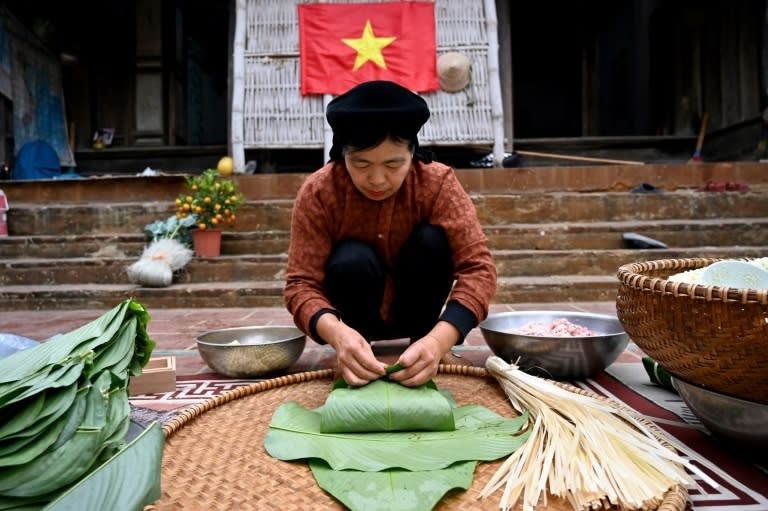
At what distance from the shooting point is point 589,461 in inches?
37.1

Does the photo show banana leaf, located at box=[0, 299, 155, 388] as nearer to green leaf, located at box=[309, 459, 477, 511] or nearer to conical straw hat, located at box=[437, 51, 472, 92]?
green leaf, located at box=[309, 459, 477, 511]

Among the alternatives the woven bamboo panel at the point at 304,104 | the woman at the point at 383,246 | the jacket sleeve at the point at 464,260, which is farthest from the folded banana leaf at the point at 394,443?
A: the woven bamboo panel at the point at 304,104

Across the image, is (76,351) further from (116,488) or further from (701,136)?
(701,136)

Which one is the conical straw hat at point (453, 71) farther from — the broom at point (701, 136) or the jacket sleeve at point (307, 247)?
the jacket sleeve at point (307, 247)

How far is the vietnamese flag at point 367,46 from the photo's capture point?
5.22 metres

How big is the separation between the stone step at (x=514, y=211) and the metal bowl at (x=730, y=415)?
330 cm

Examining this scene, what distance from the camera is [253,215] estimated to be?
4.38 m

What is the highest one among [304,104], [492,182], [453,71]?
[453,71]

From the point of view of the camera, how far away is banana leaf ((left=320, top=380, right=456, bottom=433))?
1.09 metres

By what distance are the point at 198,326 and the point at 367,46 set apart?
3637mm

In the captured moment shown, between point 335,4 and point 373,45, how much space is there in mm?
607

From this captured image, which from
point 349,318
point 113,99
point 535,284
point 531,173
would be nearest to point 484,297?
point 349,318

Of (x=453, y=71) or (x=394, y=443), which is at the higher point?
(x=453, y=71)

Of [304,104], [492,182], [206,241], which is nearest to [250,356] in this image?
[206,241]
